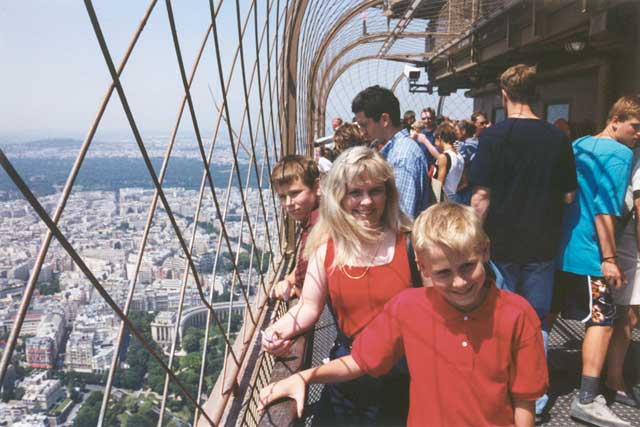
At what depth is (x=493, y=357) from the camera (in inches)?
43.4

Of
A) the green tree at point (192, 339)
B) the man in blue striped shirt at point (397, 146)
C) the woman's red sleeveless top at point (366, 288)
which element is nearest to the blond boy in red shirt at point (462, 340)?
the woman's red sleeveless top at point (366, 288)

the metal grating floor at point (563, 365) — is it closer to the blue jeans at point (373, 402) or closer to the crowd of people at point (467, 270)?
the crowd of people at point (467, 270)

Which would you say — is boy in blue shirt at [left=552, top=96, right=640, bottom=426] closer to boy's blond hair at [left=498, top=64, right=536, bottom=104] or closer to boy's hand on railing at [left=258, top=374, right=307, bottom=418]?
boy's blond hair at [left=498, top=64, right=536, bottom=104]

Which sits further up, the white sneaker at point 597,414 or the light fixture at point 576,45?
the light fixture at point 576,45

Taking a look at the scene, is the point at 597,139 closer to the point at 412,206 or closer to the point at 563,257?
the point at 563,257

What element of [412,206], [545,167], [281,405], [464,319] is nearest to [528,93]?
[545,167]

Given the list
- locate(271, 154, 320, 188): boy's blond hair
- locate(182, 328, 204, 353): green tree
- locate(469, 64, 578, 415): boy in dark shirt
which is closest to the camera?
locate(182, 328, 204, 353): green tree

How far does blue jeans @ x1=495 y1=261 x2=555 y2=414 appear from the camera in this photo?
206 centimetres

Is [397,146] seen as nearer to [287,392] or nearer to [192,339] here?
[192,339]

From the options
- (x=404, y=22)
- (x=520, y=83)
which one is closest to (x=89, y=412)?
(x=520, y=83)

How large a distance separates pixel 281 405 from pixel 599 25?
3.67 meters

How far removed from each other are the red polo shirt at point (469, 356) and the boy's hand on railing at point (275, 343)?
306 mm

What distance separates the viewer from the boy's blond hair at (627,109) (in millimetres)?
1975

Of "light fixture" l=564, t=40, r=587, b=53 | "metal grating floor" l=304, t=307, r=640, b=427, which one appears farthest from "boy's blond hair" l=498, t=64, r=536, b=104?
"light fixture" l=564, t=40, r=587, b=53
